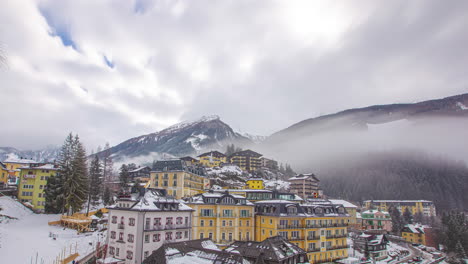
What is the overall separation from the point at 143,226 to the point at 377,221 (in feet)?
383

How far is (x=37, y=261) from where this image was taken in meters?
37.3

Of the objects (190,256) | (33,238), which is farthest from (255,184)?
(190,256)

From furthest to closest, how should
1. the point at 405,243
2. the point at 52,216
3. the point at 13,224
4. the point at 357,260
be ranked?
1. the point at 405,243
2. the point at 357,260
3. the point at 52,216
4. the point at 13,224

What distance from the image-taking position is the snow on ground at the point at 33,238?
38.5 meters

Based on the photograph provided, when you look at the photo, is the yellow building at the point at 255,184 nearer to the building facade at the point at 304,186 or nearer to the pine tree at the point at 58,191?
the building facade at the point at 304,186

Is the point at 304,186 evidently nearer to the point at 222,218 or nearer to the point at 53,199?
the point at 222,218

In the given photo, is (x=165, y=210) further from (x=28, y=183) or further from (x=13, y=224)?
(x=28, y=183)

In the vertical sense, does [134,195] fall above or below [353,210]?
above

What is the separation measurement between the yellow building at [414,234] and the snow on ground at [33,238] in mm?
116651

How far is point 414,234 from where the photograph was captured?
113 metres

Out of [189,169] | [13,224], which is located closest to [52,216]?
[13,224]

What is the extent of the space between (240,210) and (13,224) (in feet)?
142

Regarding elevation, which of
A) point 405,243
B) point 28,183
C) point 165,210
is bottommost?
point 405,243

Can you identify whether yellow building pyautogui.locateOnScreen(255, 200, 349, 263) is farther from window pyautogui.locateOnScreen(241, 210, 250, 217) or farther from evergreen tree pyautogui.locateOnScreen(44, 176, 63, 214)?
evergreen tree pyautogui.locateOnScreen(44, 176, 63, 214)
